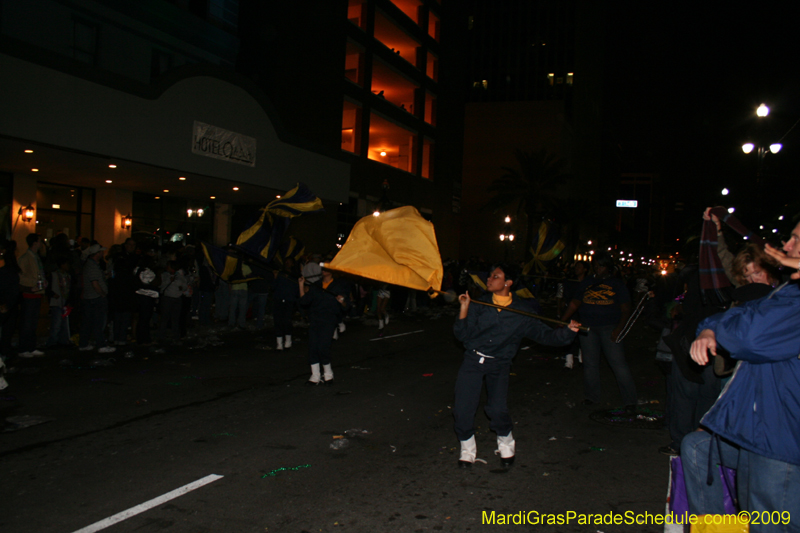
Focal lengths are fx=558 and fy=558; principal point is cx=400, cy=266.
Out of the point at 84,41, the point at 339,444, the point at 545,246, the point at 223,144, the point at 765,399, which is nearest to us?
the point at 765,399

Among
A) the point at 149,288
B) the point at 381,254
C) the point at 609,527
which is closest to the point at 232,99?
the point at 149,288

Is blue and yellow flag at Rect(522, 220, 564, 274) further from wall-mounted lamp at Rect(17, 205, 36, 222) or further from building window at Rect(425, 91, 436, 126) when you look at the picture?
building window at Rect(425, 91, 436, 126)

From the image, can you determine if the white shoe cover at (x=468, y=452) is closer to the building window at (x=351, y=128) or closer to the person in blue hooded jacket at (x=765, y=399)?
the person in blue hooded jacket at (x=765, y=399)

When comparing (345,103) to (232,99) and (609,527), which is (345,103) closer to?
(232,99)

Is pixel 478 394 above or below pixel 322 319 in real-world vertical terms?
below

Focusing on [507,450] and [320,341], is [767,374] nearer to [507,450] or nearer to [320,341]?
[507,450]

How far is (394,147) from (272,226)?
26256 mm

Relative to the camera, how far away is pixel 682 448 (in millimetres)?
3281

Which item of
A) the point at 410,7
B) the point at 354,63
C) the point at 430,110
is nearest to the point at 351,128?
the point at 354,63

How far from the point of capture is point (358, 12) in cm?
2902

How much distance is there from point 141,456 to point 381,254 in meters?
2.85

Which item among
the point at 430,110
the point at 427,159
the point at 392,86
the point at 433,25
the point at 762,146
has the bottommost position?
the point at 762,146

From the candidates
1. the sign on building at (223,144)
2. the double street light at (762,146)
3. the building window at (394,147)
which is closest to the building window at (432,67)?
the building window at (394,147)

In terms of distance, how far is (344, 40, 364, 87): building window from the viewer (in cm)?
2821
